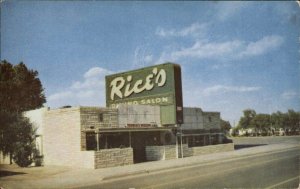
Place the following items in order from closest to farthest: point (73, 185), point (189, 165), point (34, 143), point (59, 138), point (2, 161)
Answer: point (73, 185)
point (189, 165)
point (59, 138)
point (34, 143)
point (2, 161)

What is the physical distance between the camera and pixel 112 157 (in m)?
21.7

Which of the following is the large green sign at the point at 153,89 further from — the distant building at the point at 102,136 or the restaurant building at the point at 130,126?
the distant building at the point at 102,136

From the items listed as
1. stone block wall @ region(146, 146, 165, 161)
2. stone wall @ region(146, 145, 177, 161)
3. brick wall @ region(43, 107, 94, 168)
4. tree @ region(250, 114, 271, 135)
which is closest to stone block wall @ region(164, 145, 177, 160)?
stone wall @ region(146, 145, 177, 161)

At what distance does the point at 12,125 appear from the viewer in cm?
2361

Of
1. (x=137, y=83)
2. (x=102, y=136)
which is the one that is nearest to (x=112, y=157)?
(x=102, y=136)

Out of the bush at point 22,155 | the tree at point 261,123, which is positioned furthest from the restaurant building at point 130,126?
the tree at point 261,123

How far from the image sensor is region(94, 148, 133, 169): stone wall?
68.4 feet

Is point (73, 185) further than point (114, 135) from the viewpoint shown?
No

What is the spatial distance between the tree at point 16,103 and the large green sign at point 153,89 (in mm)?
9405

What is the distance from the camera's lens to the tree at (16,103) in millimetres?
23672

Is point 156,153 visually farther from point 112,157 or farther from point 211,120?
point 211,120

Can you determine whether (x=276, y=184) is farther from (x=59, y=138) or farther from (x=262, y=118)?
(x=262, y=118)

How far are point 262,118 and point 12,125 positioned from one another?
85954mm

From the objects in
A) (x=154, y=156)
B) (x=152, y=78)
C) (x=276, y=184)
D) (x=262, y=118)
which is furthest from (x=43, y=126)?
(x=262, y=118)
